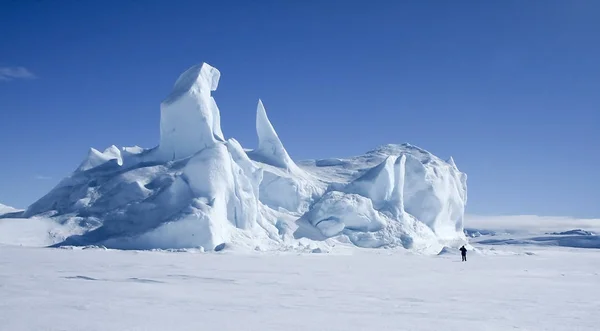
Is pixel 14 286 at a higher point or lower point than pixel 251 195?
lower

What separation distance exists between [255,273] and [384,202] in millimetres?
25110

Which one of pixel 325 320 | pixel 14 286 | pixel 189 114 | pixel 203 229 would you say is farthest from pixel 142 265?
pixel 189 114

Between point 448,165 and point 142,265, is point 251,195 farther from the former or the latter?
point 448,165

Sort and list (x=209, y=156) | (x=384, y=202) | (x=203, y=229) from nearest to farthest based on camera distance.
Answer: (x=203, y=229), (x=209, y=156), (x=384, y=202)

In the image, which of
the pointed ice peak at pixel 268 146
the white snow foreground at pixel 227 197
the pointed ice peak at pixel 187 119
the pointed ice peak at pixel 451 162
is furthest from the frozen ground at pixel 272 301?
the pointed ice peak at pixel 451 162

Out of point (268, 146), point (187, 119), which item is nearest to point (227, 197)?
point (187, 119)

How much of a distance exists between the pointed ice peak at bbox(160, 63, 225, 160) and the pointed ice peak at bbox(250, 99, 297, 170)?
6.14m

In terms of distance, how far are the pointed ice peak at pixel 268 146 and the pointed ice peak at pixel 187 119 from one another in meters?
6.14

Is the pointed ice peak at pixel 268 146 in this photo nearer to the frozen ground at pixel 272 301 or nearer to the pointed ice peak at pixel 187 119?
the pointed ice peak at pixel 187 119

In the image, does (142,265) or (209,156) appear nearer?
(142,265)

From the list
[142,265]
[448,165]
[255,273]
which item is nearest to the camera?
[255,273]

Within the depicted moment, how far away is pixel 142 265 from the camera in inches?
557

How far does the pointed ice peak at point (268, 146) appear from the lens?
40.3 meters

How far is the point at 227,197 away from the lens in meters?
28.3
